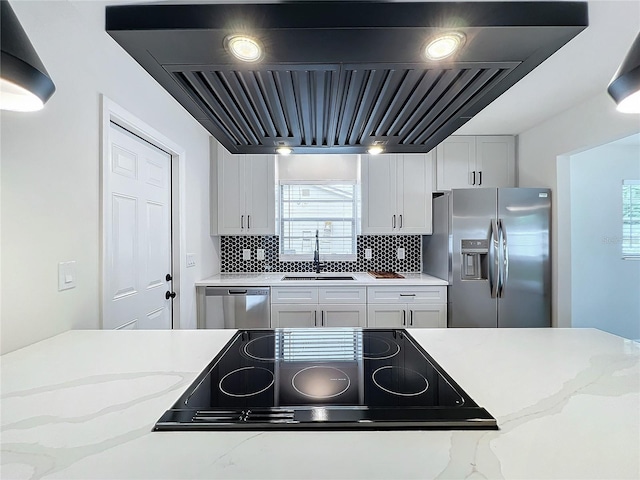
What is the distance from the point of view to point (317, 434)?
62 cm

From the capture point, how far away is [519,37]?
728 millimetres

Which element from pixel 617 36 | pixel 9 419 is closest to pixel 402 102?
pixel 9 419

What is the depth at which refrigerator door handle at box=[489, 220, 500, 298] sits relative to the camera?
2.80m

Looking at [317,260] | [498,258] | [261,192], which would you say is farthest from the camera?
[317,260]

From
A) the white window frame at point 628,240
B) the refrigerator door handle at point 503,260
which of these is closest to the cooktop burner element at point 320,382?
the refrigerator door handle at point 503,260

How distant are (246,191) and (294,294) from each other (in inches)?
48.9

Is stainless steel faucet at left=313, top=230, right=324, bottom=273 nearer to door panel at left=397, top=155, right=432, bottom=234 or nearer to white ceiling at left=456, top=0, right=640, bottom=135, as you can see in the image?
door panel at left=397, top=155, right=432, bottom=234

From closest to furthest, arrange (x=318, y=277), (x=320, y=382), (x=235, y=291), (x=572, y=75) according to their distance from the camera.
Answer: (x=320, y=382) < (x=572, y=75) < (x=235, y=291) < (x=318, y=277)

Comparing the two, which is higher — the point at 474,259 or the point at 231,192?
the point at 231,192

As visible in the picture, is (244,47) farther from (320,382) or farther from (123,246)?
(123,246)

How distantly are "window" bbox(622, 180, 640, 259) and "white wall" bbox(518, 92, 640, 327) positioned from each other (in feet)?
5.47

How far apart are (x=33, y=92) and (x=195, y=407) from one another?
79 cm

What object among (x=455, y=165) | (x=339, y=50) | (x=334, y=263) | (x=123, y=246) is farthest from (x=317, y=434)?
(x=455, y=165)

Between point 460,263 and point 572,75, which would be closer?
point 572,75
